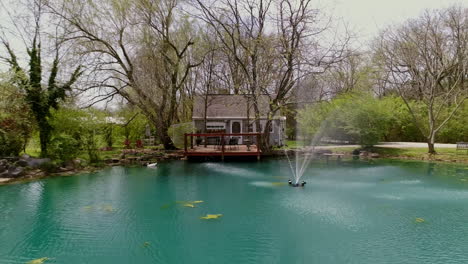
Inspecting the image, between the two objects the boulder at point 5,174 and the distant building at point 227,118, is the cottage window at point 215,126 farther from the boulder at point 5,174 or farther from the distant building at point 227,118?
the boulder at point 5,174

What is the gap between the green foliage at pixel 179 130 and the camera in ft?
69.9

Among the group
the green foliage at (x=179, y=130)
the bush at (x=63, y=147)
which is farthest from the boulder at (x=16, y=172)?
the green foliage at (x=179, y=130)

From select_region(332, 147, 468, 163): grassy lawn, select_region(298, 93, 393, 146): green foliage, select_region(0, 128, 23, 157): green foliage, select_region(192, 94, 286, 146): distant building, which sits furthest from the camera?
select_region(192, 94, 286, 146): distant building

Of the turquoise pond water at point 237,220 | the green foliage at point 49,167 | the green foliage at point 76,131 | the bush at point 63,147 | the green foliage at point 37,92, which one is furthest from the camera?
the green foliage at point 76,131

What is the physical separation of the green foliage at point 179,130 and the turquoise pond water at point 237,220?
9.01 meters

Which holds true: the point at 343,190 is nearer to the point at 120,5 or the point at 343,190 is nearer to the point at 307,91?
the point at 120,5

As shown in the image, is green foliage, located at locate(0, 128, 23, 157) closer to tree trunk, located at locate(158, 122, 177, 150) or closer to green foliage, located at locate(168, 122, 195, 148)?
tree trunk, located at locate(158, 122, 177, 150)

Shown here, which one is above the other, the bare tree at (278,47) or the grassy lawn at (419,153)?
the bare tree at (278,47)

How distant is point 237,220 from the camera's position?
7012mm

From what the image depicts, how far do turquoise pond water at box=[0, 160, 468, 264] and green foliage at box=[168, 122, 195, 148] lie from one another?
29.6 ft

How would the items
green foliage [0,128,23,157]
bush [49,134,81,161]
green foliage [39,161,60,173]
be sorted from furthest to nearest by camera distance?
1. bush [49,134,81,161]
2. green foliage [39,161,60,173]
3. green foliage [0,128,23,157]

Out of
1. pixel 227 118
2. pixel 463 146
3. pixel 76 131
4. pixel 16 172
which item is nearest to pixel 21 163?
pixel 16 172

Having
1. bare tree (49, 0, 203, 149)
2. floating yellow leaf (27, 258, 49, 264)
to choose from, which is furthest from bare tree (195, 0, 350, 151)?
floating yellow leaf (27, 258, 49, 264)

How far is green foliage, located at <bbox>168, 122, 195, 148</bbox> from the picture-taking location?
21297mm
